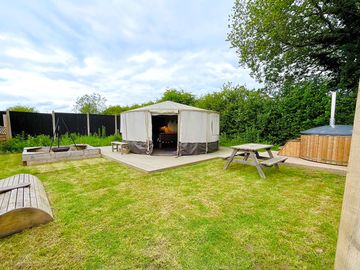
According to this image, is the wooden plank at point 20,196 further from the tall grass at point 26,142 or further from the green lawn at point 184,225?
the tall grass at point 26,142

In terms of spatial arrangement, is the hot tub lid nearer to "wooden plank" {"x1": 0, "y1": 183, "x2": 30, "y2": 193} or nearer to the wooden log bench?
the wooden log bench

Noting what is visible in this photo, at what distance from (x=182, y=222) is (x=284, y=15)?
334 inches

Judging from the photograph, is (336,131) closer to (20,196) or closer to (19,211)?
(19,211)

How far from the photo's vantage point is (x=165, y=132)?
8867mm

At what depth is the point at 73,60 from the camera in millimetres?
8266

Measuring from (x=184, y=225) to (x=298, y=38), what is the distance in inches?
368

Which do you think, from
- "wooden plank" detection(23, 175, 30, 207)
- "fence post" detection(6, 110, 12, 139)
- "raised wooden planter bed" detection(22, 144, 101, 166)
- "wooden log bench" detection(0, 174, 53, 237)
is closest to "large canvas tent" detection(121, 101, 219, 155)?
"raised wooden planter bed" detection(22, 144, 101, 166)

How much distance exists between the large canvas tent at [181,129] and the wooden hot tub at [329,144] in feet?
10.1

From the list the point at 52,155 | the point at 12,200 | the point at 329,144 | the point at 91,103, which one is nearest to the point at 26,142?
the point at 52,155

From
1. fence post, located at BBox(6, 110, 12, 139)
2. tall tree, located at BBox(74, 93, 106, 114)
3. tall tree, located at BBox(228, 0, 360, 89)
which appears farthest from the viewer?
tall tree, located at BBox(74, 93, 106, 114)

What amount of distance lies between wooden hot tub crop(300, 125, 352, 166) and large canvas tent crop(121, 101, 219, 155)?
121 inches

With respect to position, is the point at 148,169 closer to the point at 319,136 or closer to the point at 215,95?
the point at 319,136

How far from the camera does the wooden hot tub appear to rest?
441cm

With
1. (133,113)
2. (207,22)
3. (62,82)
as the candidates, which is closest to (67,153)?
(133,113)
